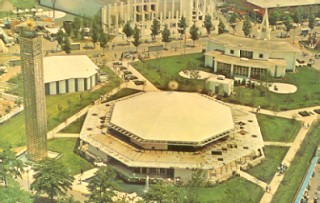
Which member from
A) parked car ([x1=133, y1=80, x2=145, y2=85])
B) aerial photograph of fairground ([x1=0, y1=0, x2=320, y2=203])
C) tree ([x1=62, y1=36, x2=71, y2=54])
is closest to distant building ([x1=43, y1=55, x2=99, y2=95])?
aerial photograph of fairground ([x1=0, y1=0, x2=320, y2=203])

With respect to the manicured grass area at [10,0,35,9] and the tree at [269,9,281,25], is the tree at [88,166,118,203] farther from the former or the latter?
the manicured grass area at [10,0,35,9]

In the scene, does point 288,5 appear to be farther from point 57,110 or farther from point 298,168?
point 298,168

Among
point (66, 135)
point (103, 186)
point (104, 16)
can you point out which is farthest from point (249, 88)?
point (103, 186)

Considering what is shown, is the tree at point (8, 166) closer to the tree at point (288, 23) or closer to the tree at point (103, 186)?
the tree at point (103, 186)

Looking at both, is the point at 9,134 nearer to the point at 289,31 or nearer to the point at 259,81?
A: the point at 259,81

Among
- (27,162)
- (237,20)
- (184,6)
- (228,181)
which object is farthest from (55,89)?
(237,20)

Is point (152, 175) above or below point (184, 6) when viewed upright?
below
